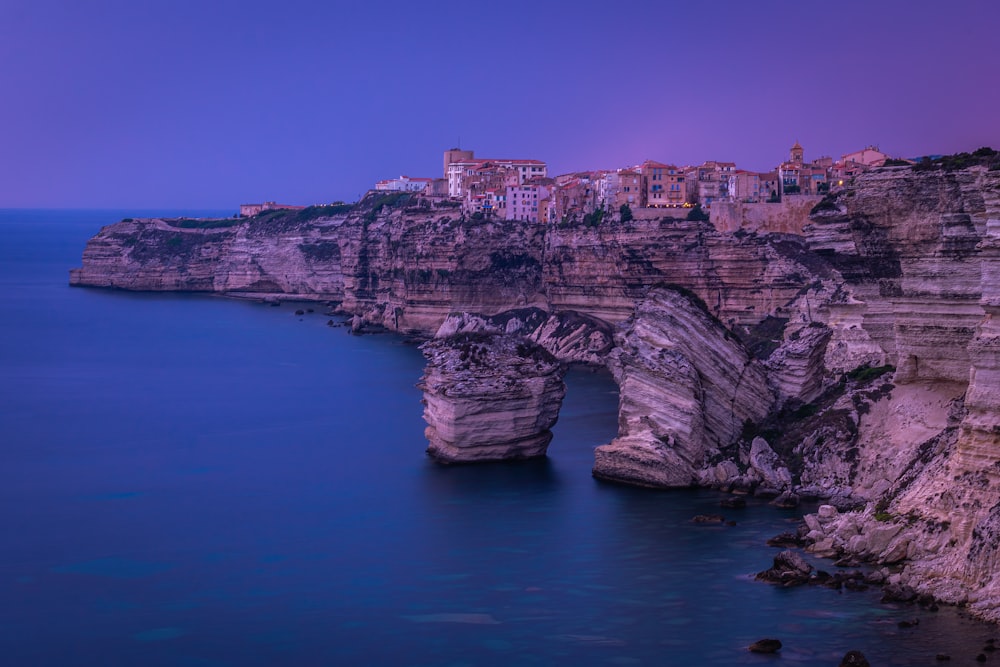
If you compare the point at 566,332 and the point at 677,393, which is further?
the point at 566,332

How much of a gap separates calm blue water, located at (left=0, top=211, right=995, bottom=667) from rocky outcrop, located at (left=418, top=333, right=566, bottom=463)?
0.81 metres

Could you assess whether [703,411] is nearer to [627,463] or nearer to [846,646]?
[627,463]

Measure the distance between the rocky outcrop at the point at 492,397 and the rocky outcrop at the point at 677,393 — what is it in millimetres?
2709

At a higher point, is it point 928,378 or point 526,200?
point 526,200

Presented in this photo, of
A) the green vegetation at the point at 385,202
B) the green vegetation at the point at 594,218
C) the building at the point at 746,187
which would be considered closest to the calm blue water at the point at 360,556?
the green vegetation at the point at 594,218

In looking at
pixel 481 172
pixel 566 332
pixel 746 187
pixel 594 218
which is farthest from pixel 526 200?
pixel 566 332

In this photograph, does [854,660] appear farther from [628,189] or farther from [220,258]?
[220,258]

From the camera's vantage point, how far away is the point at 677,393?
32.1 metres

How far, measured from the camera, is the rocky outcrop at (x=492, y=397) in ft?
A: 114

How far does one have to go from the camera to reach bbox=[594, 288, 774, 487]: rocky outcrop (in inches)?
1258

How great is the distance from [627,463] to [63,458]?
59.2 feet

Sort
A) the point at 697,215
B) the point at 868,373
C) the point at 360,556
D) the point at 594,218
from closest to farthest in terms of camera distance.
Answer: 1. the point at 360,556
2. the point at 868,373
3. the point at 697,215
4. the point at 594,218

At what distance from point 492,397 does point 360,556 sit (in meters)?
8.19

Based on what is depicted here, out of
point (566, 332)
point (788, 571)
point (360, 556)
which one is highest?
point (566, 332)
